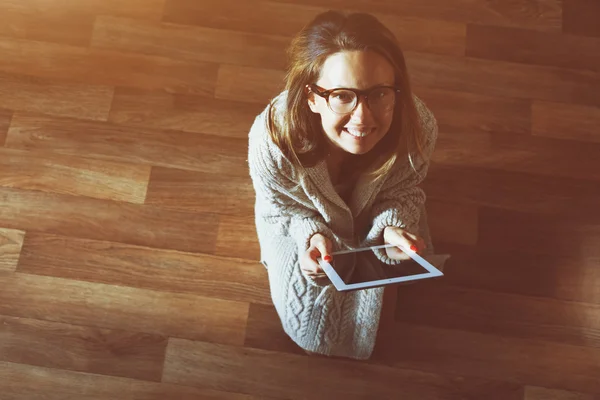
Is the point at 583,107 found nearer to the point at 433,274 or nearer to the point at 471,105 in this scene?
the point at 471,105

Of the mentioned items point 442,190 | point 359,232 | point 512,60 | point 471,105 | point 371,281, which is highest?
point 512,60

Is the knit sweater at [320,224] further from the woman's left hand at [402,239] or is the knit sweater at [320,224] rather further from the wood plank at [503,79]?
the wood plank at [503,79]

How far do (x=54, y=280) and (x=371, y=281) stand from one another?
2.54 ft

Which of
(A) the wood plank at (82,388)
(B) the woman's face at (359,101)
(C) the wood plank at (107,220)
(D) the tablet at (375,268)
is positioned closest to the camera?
(B) the woman's face at (359,101)

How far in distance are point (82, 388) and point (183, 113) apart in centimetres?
67

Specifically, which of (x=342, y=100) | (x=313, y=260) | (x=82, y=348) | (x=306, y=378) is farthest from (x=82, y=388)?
(x=342, y=100)

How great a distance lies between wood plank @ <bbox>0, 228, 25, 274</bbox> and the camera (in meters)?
1.27

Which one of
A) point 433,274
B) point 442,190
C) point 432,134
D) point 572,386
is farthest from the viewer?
point 442,190

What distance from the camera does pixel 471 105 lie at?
142 centimetres

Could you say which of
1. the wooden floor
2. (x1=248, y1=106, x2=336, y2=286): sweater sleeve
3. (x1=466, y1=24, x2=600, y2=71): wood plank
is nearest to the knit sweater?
(x1=248, y1=106, x2=336, y2=286): sweater sleeve

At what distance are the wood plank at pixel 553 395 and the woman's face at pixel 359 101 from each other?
0.72 meters

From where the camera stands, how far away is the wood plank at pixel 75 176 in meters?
1.33

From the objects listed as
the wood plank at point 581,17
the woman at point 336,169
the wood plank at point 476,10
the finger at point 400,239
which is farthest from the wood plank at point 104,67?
the wood plank at point 581,17

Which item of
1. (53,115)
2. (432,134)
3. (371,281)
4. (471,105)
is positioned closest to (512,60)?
(471,105)
